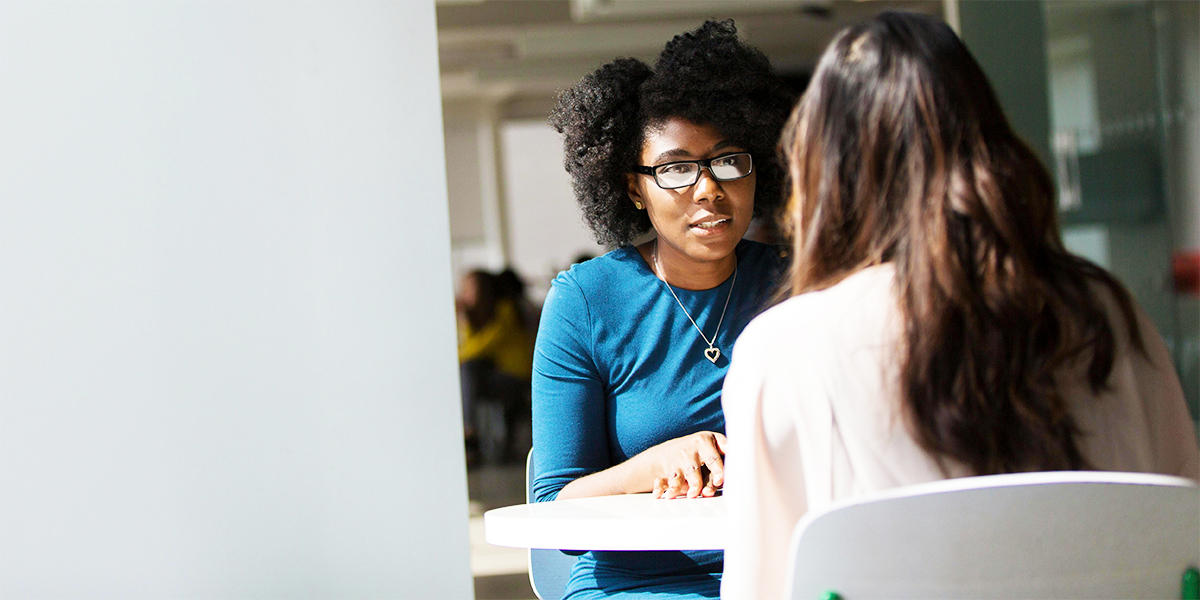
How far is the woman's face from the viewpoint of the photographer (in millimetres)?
1750

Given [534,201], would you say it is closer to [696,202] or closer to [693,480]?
[696,202]

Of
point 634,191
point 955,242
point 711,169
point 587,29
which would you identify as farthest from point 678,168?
point 587,29

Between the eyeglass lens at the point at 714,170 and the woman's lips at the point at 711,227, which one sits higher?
the eyeglass lens at the point at 714,170

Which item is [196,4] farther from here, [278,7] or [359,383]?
[359,383]

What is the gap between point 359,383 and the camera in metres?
1.83

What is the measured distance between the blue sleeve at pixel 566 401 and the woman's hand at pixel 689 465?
14cm

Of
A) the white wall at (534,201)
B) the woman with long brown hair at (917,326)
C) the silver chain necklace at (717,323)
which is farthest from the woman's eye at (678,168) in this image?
the white wall at (534,201)

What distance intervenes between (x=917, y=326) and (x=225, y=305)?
1253 mm

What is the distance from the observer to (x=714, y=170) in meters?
1.78

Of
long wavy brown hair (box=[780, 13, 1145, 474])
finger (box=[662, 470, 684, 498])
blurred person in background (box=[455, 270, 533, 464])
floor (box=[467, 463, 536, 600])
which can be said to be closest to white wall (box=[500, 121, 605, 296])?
blurred person in background (box=[455, 270, 533, 464])

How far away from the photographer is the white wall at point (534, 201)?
12.5 metres

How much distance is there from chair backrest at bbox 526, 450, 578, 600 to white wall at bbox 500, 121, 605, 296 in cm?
1048

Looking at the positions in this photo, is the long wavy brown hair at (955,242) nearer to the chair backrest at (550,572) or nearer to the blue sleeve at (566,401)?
the blue sleeve at (566,401)

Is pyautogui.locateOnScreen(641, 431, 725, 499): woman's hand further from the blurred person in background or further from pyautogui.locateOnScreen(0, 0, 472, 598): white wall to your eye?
the blurred person in background
